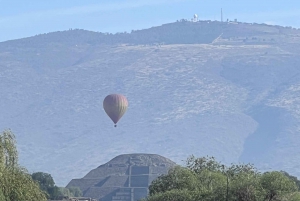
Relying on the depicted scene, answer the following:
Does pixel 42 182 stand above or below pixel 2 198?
below

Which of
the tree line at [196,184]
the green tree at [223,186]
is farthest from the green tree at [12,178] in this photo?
the green tree at [223,186]

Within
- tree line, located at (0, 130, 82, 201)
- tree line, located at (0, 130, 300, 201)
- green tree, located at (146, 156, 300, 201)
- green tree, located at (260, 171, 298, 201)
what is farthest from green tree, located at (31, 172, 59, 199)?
tree line, located at (0, 130, 82, 201)

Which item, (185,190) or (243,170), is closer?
(185,190)

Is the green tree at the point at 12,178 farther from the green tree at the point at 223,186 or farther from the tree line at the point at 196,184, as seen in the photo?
the green tree at the point at 223,186

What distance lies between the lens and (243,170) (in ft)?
297

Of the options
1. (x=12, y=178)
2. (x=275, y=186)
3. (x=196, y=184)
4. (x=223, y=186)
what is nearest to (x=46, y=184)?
(x=196, y=184)

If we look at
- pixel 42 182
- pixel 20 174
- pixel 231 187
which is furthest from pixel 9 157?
pixel 42 182

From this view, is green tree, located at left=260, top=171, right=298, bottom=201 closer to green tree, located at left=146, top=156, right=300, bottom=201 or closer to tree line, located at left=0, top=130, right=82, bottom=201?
green tree, located at left=146, top=156, right=300, bottom=201

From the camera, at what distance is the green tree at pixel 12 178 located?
6097 cm

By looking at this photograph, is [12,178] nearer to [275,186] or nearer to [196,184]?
[275,186]

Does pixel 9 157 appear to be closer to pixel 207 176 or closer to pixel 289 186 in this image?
pixel 289 186

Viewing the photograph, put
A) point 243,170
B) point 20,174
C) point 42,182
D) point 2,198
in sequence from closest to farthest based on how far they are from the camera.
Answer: point 2,198, point 20,174, point 243,170, point 42,182

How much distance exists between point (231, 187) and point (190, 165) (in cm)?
2125

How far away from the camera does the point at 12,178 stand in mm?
62156
